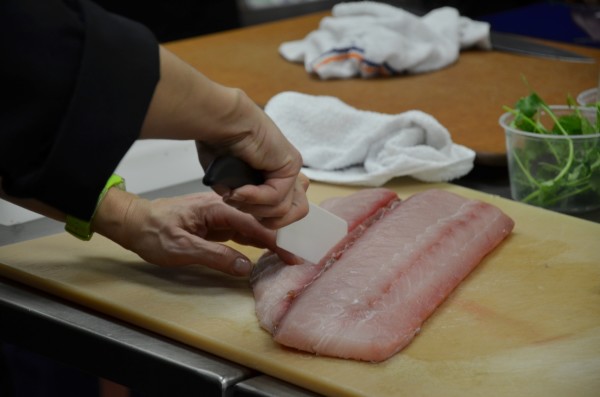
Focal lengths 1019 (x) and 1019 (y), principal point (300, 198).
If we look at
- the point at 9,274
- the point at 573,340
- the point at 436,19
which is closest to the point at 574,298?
the point at 573,340

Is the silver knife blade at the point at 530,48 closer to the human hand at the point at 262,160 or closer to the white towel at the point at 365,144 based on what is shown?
the white towel at the point at 365,144

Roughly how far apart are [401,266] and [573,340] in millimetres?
283

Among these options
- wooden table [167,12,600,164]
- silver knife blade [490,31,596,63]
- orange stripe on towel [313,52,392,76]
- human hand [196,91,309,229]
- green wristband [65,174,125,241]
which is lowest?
silver knife blade [490,31,596,63]

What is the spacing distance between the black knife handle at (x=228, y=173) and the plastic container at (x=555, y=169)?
661 millimetres

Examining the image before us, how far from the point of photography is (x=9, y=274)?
168cm

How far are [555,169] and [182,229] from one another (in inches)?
27.5

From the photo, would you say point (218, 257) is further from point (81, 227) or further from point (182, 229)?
point (81, 227)

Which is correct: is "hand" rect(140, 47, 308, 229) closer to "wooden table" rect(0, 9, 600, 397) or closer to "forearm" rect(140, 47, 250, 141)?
"forearm" rect(140, 47, 250, 141)

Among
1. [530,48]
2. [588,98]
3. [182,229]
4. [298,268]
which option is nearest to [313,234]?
Answer: [298,268]

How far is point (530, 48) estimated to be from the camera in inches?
111

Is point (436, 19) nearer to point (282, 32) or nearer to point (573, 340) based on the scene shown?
point (282, 32)

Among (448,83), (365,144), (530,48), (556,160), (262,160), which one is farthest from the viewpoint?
(530,48)

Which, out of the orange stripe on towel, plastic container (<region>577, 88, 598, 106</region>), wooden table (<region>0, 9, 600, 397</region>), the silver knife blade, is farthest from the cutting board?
the silver knife blade

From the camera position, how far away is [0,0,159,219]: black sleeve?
3.82 feet
